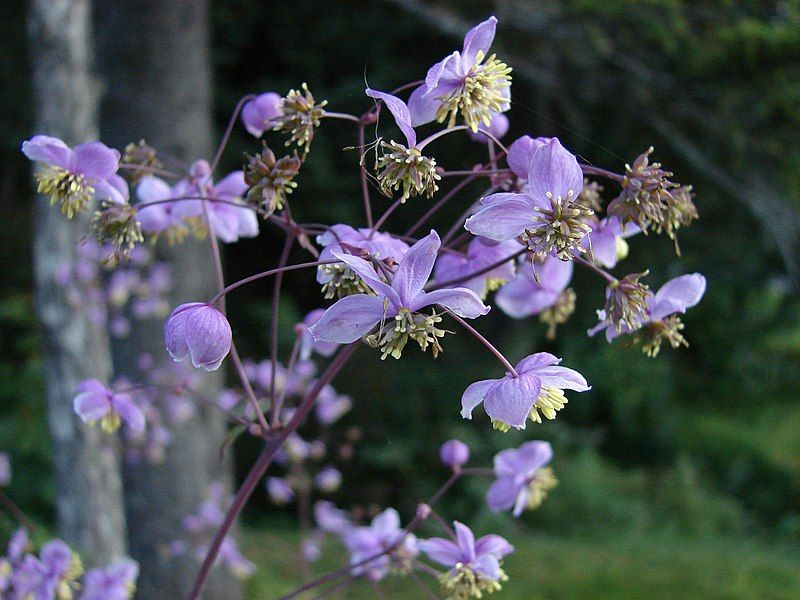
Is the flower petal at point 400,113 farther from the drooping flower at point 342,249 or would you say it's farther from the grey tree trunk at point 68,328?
the grey tree trunk at point 68,328

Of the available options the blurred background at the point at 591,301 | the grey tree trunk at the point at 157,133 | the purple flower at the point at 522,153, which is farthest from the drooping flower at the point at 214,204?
the grey tree trunk at the point at 157,133

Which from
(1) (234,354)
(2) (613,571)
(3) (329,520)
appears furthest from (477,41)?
(2) (613,571)

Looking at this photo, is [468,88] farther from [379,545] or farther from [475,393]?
[379,545]

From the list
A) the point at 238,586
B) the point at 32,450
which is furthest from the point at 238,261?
the point at 238,586

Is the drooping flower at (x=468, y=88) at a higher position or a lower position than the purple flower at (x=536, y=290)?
higher

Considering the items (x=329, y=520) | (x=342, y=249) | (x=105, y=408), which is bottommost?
(x=329, y=520)

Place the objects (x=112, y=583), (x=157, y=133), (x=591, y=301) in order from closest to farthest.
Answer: (x=112, y=583) < (x=157, y=133) < (x=591, y=301)

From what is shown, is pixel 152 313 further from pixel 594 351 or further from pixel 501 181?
pixel 594 351
